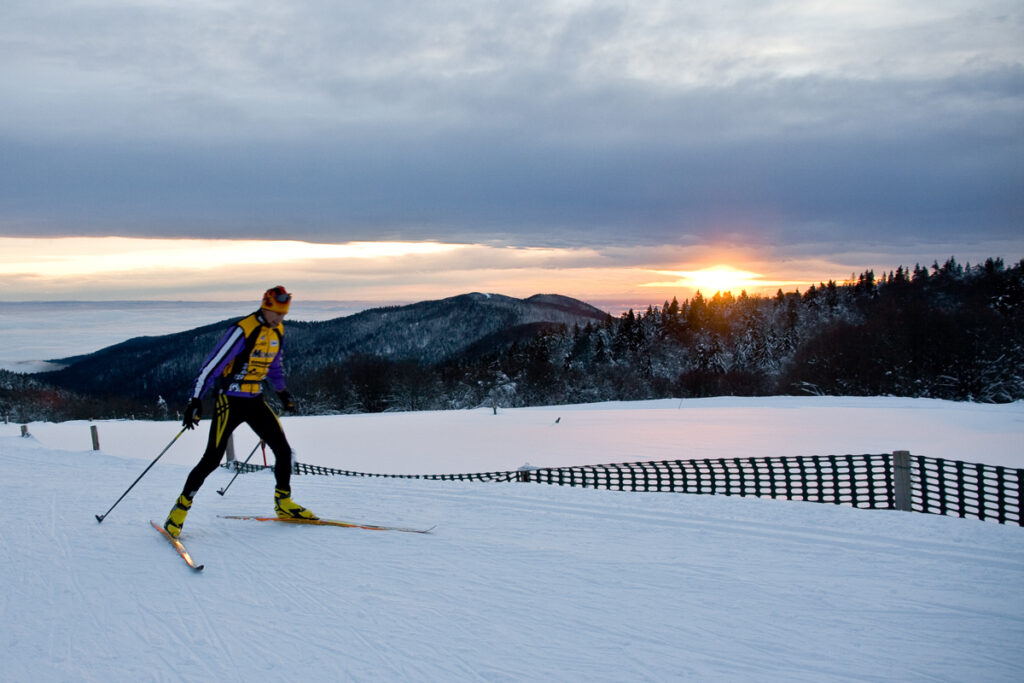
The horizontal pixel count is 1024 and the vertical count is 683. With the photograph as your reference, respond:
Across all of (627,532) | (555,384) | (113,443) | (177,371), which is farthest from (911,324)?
(177,371)

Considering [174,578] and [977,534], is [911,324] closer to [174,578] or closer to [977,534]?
[977,534]

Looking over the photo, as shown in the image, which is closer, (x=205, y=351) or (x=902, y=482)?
(x=902, y=482)

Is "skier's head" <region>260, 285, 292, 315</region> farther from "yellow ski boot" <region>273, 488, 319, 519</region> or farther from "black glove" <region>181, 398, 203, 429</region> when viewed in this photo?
"yellow ski boot" <region>273, 488, 319, 519</region>

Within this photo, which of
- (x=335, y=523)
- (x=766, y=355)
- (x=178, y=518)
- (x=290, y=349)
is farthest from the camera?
→ (x=290, y=349)

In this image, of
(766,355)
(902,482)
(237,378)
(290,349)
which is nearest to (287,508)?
(237,378)

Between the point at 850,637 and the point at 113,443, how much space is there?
30573 mm

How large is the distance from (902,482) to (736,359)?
298ft

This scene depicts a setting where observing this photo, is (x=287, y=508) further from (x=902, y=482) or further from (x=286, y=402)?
(x=902, y=482)

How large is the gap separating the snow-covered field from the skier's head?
1890 mm

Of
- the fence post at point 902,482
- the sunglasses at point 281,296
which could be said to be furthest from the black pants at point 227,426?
the fence post at point 902,482

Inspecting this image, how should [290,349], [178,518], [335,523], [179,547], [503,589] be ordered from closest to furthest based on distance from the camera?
1. [503,589]
2. [179,547]
3. [178,518]
4. [335,523]
5. [290,349]

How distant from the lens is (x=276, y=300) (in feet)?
18.4

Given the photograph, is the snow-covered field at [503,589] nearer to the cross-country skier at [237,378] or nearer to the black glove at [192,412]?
the cross-country skier at [237,378]

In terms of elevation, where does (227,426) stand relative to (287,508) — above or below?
above
